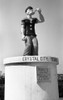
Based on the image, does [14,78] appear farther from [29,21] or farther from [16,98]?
[29,21]

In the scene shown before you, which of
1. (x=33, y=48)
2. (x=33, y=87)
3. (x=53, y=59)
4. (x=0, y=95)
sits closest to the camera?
(x=33, y=87)

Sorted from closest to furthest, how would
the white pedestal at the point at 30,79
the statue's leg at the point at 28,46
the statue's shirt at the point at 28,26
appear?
the white pedestal at the point at 30,79, the statue's leg at the point at 28,46, the statue's shirt at the point at 28,26

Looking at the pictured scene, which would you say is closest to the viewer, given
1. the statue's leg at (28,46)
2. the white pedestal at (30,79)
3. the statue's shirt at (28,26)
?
the white pedestal at (30,79)

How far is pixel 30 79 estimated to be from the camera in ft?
9.53

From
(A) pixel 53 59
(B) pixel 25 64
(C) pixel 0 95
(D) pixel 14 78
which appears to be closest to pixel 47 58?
(A) pixel 53 59

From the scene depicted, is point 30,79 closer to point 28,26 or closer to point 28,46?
point 28,46

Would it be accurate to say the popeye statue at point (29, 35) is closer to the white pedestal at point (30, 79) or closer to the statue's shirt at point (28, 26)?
the statue's shirt at point (28, 26)

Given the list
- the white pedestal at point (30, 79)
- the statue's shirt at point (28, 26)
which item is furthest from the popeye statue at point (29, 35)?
the white pedestal at point (30, 79)

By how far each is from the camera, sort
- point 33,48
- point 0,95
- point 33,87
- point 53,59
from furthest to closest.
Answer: point 0,95, point 33,48, point 53,59, point 33,87

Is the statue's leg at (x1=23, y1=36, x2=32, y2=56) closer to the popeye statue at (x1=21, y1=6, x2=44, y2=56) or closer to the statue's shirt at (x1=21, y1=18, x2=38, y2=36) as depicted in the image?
the popeye statue at (x1=21, y1=6, x2=44, y2=56)

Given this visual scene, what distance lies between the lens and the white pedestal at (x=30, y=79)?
2895mm

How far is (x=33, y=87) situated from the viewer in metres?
2.90

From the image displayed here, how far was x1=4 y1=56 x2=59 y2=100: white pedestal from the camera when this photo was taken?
2895mm

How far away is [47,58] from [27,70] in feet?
1.39
